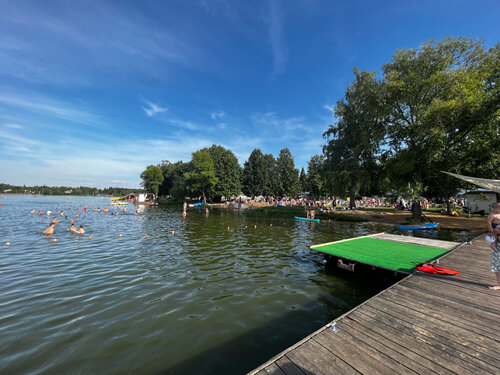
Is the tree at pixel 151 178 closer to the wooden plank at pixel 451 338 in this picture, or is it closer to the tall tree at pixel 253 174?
the tall tree at pixel 253 174

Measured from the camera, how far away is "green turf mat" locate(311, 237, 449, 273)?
9.20 m

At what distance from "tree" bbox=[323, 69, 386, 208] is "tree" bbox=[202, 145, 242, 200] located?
112 feet

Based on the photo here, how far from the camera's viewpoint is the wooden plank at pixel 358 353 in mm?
3137

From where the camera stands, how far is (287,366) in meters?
3.20

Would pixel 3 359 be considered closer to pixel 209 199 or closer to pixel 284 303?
pixel 284 303

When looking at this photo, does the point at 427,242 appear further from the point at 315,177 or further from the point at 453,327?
the point at 315,177

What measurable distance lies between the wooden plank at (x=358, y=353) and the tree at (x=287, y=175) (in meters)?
65.0

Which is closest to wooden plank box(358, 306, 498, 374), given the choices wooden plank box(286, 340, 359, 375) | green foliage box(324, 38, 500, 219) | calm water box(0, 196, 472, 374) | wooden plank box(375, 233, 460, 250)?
wooden plank box(286, 340, 359, 375)

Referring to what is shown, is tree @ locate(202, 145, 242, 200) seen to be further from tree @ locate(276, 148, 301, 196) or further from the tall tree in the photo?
tree @ locate(276, 148, 301, 196)

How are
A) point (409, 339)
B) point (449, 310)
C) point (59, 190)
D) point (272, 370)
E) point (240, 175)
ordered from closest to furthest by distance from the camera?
point (272, 370) < point (409, 339) < point (449, 310) < point (240, 175) < point (59, 190)

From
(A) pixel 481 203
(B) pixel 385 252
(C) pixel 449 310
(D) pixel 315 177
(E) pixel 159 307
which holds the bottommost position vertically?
(E) pixel 159 307

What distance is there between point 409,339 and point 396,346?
1.40ft

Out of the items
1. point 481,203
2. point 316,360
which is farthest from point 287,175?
point 316,360

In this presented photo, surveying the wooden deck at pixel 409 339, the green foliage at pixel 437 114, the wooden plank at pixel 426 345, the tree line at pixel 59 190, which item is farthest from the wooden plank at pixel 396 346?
the tree line at pixel 59 190
